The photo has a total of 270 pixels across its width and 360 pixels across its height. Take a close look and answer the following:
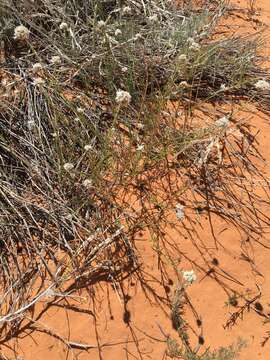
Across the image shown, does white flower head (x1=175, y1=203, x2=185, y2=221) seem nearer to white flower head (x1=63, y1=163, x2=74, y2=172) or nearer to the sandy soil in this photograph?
the sandy soil

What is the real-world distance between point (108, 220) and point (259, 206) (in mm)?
911

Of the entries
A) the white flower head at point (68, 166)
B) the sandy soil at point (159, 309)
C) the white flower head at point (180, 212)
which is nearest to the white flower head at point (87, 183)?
the white flower head at point (68, 166)

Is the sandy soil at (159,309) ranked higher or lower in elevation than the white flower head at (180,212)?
lower

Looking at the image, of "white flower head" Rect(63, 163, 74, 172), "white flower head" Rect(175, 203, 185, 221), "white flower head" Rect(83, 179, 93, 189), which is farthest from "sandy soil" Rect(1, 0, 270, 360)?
"white flower head" Rect(63, 163, 74, 172)

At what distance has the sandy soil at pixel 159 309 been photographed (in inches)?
94.0

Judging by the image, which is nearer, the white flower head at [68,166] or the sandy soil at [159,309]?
A: the sandy soil at [159,309]

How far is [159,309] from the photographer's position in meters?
2.53

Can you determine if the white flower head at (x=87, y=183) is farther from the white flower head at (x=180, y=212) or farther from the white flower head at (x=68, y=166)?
the white flower head at (x=180, y=212)

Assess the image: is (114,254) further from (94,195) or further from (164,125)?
(164,125)

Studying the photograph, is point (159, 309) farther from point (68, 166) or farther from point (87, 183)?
point (68, 166)

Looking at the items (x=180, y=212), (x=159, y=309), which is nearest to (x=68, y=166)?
(x=180, y=212)

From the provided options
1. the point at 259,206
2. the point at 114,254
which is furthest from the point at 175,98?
the point at 114,254

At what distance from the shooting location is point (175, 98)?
11.9 feet

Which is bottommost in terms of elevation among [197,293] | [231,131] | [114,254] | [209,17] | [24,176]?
[197,293]
